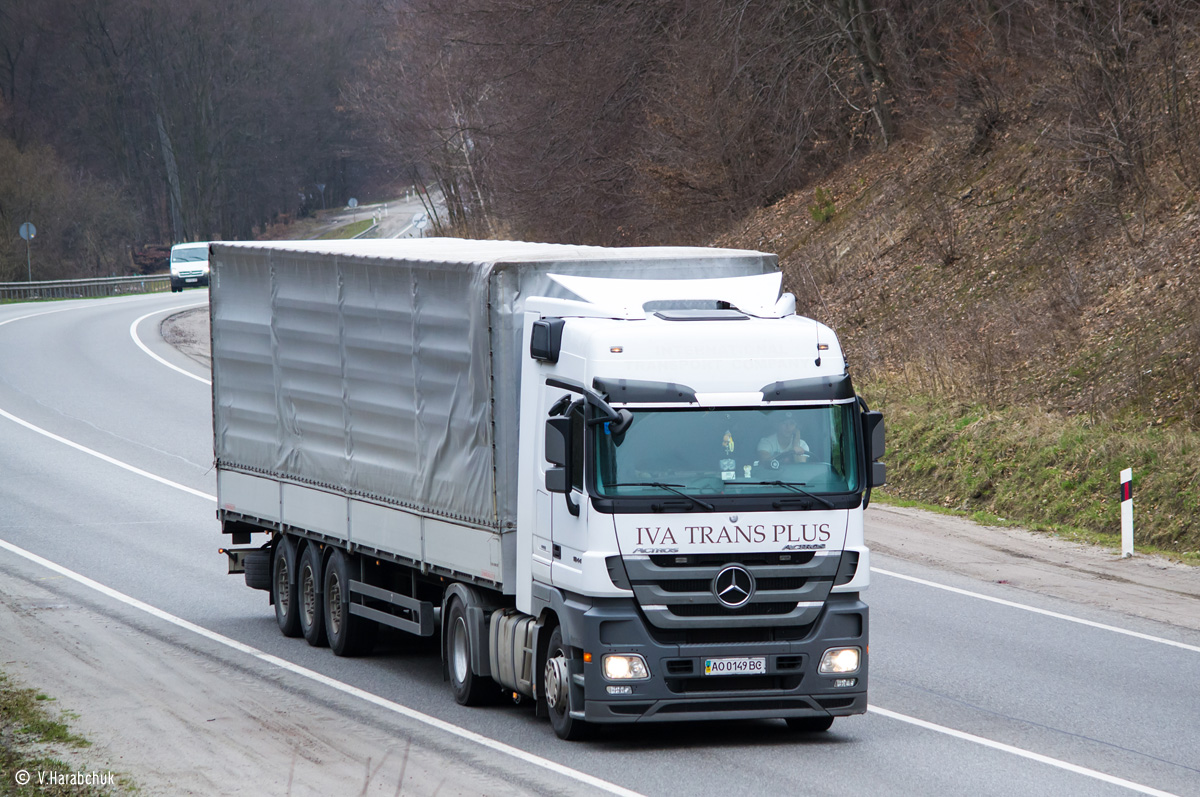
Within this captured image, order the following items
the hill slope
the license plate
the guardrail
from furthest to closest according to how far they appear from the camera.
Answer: the guardrail → the hill slope → the license plate

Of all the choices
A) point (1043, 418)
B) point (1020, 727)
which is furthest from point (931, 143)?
point (1020, 727)

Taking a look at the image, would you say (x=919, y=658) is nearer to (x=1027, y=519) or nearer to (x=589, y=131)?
(x=1027, y=519)

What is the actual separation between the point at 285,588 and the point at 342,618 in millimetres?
1560

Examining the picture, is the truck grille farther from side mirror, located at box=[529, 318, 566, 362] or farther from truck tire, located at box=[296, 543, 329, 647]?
truck tire, located at box=[296, 543, 329, 647]

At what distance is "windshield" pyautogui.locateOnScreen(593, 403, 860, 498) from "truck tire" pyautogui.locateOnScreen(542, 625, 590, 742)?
1.21 m

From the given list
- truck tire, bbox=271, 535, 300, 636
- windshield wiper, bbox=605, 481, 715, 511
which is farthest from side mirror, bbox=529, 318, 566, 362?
truck tire, bbox=271, 535, 300, 636

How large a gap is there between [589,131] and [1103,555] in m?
25.4

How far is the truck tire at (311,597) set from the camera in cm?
1379

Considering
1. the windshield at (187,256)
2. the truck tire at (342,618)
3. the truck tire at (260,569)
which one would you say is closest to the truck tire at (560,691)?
the truck tire at (342,618)

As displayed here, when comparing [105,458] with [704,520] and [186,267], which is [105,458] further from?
[186,267]

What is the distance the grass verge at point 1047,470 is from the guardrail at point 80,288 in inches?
2071

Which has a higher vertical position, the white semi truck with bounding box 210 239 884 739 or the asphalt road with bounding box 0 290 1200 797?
the white semi truck with bounding box 210 239 884 739

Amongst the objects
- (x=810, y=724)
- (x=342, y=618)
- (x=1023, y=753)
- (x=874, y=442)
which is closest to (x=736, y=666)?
(x=810, y=724)

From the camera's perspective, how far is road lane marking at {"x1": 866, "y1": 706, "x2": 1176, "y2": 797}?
8695 mm
